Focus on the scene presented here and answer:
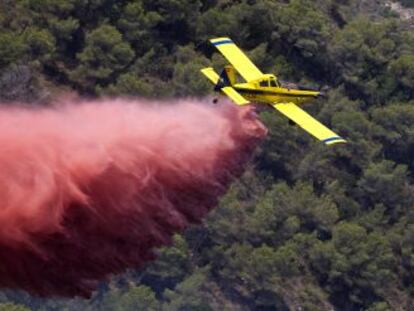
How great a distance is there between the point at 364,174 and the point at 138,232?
4771cm

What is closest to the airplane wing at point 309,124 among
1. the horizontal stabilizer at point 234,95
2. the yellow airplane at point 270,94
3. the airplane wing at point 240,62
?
the yellow airplane at point 270,94

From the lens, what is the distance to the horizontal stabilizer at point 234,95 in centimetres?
6100

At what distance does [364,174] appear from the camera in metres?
99.6

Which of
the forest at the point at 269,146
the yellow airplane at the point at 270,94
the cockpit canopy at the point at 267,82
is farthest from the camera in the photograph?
the forest at the point at 269,146

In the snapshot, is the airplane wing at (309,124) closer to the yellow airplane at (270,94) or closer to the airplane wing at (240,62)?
the yellow airplane at (270,94)

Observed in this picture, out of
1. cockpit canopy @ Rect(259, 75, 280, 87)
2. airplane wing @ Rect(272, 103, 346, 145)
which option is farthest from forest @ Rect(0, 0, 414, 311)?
cockpit canopy @ Rect(259, 75, 280, 87)

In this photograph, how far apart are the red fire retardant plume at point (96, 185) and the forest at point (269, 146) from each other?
30.1 m

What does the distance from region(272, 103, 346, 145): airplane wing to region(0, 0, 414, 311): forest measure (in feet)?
94.9

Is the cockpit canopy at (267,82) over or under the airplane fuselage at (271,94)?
over

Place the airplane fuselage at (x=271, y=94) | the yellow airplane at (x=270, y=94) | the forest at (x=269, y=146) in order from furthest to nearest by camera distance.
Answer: the forest at (x=269, y=146) < the airplane fuselage at (x=271, y=94) < the yellow airplane at (x=270, y=94)

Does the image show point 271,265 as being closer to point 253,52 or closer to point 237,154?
point 253,52

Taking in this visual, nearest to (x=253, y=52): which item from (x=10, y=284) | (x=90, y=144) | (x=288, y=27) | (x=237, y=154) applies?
(x=288, y=27)

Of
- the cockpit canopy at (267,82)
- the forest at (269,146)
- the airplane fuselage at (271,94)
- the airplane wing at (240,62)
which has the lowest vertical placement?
the forest at (269,146)

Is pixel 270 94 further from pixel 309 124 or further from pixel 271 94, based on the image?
pixel 309 124
